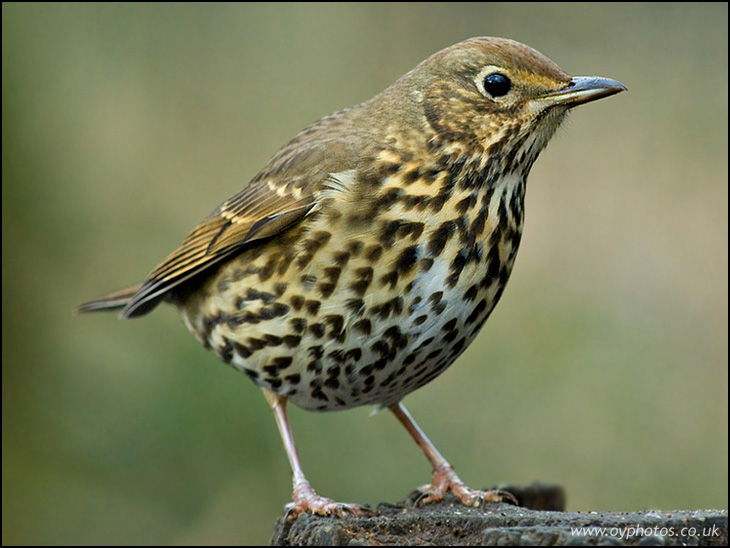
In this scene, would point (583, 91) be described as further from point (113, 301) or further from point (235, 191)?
point (235, 191)

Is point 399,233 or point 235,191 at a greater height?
point 399,233

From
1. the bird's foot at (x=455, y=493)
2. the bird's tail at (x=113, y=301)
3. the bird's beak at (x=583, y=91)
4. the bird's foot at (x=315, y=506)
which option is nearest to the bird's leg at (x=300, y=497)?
the bird's foot at (x=315, y=506)

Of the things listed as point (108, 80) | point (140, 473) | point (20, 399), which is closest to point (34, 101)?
point (108, 80)

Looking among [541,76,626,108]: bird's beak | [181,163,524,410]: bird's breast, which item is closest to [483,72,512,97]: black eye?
[541,76,626,108]: bird's beak

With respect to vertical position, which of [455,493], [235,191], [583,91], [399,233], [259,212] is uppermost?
[583,91]

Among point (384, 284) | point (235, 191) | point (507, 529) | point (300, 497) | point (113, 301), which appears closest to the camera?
point (507, 529)

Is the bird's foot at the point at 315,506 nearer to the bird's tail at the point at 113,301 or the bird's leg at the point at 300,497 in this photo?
the bird's leg at the point at 300,497

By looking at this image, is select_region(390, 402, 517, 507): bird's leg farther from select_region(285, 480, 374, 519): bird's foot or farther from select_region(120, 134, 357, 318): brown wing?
select_region(120, 134, 357, 318): brown wing

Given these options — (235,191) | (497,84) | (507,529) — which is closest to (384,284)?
(497,84)
